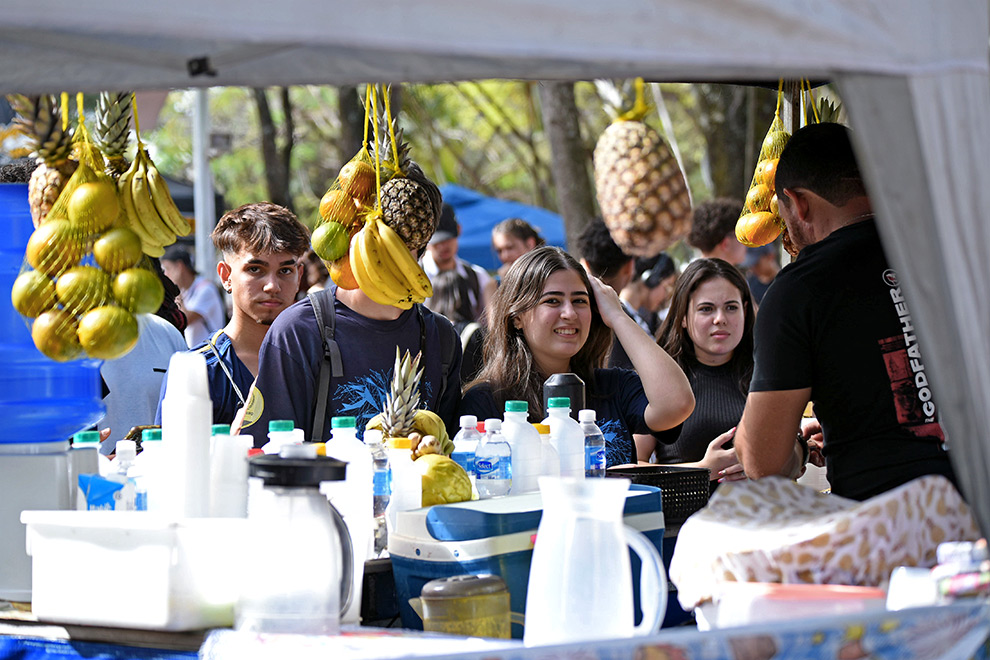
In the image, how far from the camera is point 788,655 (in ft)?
6.33

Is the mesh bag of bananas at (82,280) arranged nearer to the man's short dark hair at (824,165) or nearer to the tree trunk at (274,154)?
the man's short dark hair at (824,165)

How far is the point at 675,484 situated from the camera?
3.55m

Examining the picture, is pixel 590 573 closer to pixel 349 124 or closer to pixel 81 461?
pixel 81 461

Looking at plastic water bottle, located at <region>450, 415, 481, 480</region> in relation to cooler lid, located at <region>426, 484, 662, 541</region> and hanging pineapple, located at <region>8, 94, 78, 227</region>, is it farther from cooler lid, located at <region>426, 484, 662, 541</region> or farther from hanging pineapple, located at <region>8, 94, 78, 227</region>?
hanging pineapple, located at <region>8, 94, 78, 227</region>

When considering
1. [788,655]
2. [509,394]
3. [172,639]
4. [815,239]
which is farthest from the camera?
[509,394]

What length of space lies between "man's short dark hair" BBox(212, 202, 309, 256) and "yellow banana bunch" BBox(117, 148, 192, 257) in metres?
1.56

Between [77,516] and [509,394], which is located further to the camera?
[509,394]

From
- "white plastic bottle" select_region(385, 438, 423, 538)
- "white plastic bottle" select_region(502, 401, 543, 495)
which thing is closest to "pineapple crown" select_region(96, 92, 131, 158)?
"white plastic bottle" select_region(385, 438, 423, 538)

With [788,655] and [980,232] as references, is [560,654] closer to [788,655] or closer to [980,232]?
[788,655]

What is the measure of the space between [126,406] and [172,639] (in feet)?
9.21

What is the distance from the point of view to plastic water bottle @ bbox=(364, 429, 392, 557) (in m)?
3.11

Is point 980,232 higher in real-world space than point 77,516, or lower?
higher

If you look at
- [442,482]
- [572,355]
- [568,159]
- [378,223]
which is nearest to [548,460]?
[442,482]

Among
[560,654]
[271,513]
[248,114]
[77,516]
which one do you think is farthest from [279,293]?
[248,114]
